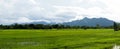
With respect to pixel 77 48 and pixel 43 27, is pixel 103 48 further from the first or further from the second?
pixel 43 27

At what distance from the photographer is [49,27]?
174 m

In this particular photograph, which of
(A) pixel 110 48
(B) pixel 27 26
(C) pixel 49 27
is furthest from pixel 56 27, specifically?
(A) pixel 110 48

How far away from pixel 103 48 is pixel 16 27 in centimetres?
13853

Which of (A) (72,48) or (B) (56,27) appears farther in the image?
(B) (56,27)

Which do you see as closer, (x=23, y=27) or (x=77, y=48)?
(x=77, y=48)

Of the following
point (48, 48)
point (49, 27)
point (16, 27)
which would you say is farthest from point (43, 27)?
point (48, 48)

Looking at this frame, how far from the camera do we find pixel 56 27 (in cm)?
17925

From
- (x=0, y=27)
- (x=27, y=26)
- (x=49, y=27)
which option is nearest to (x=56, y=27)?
(x=49, y=27)

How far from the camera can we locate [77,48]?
3653 centimetres

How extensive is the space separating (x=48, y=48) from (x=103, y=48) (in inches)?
293

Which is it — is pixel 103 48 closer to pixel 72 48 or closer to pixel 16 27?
pixel 72 48

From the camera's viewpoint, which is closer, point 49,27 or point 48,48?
point 48,48

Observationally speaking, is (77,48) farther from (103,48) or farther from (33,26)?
(33,26)

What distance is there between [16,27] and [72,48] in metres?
137
